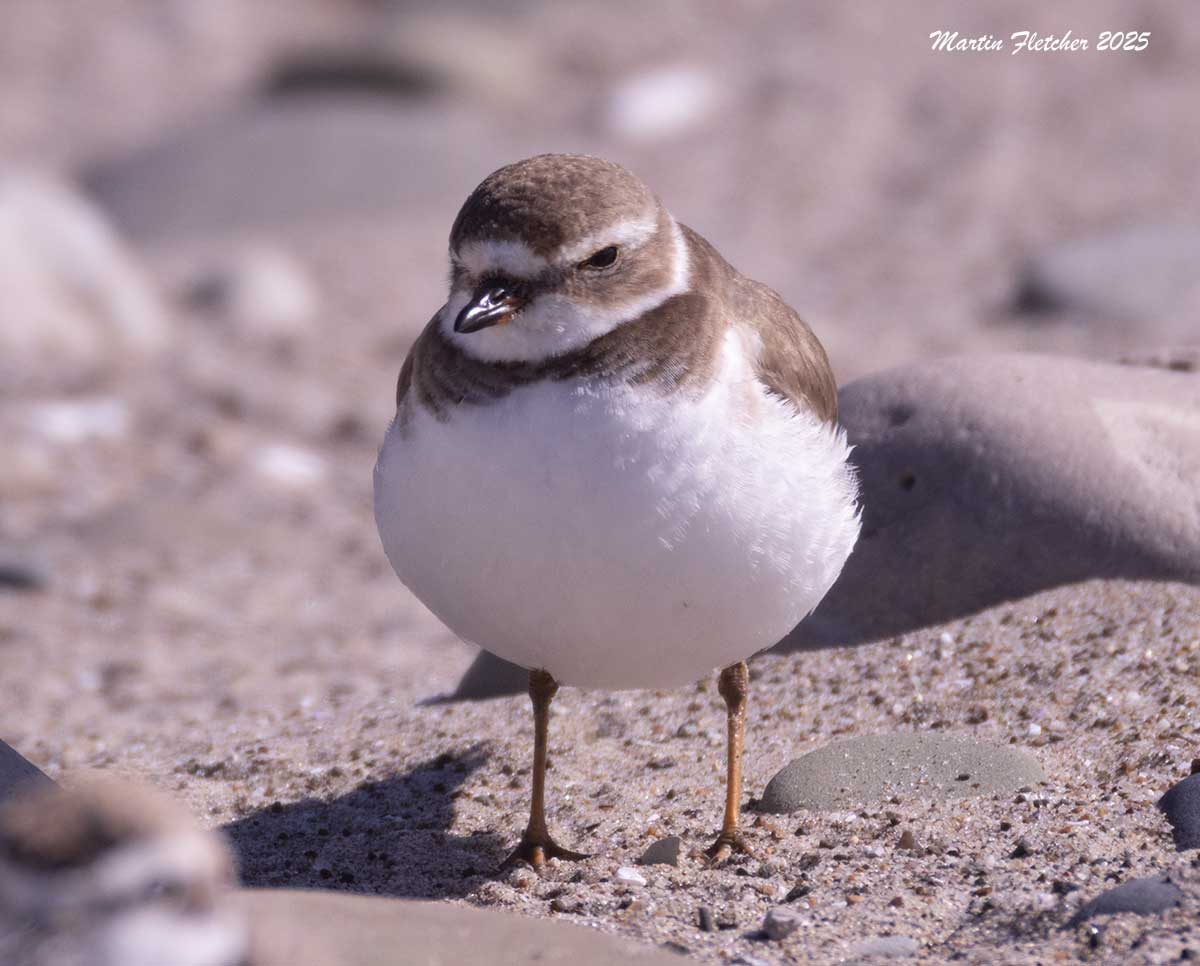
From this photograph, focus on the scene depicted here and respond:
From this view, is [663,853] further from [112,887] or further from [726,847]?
[112,887]

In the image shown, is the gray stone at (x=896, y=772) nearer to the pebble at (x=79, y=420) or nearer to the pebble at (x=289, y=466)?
the pebble at (x=289, y=466)

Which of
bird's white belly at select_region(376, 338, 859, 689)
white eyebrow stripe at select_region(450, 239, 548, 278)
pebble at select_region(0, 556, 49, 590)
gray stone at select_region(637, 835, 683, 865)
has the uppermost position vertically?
pebble at select_region(0, 556, 49, 590)

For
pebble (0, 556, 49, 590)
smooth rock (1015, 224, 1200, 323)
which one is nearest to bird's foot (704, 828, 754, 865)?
pebble (0, 556, 49, 590)

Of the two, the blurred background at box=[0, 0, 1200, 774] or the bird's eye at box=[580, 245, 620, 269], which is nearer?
the bird's eye at box=[580, 245, 620, 269]

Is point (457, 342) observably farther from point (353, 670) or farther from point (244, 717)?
point (353, 670)

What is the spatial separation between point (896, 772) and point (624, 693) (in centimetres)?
143

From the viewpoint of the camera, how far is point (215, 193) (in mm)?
14203

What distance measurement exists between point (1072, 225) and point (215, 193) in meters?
6.88

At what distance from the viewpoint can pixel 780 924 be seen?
4.29m

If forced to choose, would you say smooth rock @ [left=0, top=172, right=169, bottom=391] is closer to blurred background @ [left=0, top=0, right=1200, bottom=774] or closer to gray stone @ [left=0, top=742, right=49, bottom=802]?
blurred background @ [left=0, top=0, right=1200, bottom=774]

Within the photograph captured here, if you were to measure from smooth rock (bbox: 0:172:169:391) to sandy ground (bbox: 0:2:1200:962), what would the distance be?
1.38 feet

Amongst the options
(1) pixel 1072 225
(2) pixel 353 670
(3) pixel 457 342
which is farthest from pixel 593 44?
(3) pixel 457 342

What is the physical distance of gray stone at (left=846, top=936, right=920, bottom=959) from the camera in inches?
162

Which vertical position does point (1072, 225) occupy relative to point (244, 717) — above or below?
above
